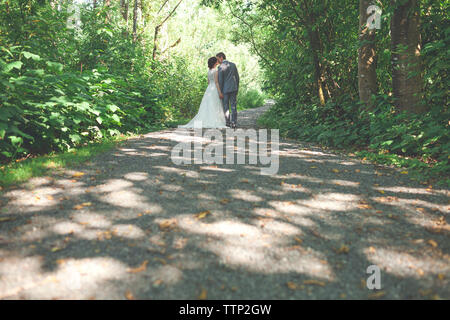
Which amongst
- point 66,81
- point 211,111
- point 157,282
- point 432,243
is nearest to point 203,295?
point 157,282

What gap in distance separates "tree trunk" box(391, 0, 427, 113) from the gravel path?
2.50 metres

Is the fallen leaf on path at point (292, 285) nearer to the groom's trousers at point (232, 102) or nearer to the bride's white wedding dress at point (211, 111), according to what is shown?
the groom's trousers at point (232, 102)

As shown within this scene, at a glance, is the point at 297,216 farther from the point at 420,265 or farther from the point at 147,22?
the point at 147,22

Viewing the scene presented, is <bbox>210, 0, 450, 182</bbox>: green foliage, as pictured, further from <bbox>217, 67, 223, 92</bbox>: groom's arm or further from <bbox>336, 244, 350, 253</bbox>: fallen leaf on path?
<bbox>336, 244, 350, 253</bbox>: fallen leaf on path

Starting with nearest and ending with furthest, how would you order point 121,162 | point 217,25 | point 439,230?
point 439,230 → point 121,162 → point 217,25

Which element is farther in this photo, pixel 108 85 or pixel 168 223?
pixel 108 85

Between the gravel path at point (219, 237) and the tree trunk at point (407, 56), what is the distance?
2500 mm

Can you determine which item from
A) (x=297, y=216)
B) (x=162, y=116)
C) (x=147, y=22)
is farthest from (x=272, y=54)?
(x=297, y=216)

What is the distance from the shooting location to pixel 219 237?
294 centimetres

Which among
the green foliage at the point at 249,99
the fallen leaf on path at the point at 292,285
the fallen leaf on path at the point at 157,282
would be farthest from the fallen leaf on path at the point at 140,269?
the green foliage at the point at 249,99

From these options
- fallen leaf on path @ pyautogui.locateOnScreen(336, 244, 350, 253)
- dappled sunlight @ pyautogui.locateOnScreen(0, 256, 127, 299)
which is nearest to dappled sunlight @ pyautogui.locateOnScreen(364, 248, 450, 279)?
fallen leaf on path @ pyautogui.locateOnScreen(336, 244, 350, 253)

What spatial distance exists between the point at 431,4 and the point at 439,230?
5.56m

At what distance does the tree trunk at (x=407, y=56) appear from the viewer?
651cm

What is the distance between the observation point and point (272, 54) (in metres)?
17.3
